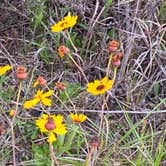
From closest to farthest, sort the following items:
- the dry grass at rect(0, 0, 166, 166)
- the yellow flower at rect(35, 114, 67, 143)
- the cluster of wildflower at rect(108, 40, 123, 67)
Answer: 1. the yellow flower at rect(35, 114, 67, 143)
2. the cluster of wildflower at rect(108, 40, 123, 67)
3. the dry grass at rect(0, 0, 166, 166)

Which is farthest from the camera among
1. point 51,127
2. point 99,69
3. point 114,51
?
A: point 99,69

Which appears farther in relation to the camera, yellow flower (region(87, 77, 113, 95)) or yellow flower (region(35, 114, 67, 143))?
yellow flower (region(87, 77, 113, 95))

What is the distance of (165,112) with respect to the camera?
61.4 inches

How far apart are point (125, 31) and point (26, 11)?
1.23 ft

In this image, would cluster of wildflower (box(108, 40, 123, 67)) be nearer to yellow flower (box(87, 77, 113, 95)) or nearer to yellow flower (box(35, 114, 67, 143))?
yellow flower (box(87, 77, 113, 95))

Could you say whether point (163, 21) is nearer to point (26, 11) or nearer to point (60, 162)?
point (26, 11)

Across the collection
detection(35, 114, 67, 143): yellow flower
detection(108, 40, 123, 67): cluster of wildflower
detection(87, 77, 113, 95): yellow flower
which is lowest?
detection(35, 114, 67, 143): yellow flower

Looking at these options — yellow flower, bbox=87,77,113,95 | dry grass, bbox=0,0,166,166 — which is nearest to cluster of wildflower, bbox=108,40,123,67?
yellow flower, bbox=87,77,113,95

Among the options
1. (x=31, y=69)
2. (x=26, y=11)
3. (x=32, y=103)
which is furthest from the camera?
(x=26, y=11)

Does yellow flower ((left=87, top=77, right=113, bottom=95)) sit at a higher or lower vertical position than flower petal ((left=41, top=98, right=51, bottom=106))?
higher

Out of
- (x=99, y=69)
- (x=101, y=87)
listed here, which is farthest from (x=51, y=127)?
(x=99, y=69)

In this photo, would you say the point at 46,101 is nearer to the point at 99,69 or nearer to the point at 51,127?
the point at 51,127

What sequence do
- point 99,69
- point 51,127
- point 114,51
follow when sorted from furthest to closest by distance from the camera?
point 99,69
point 114,51
point 51,127

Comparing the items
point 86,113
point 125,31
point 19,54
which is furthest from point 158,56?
point 19,54
